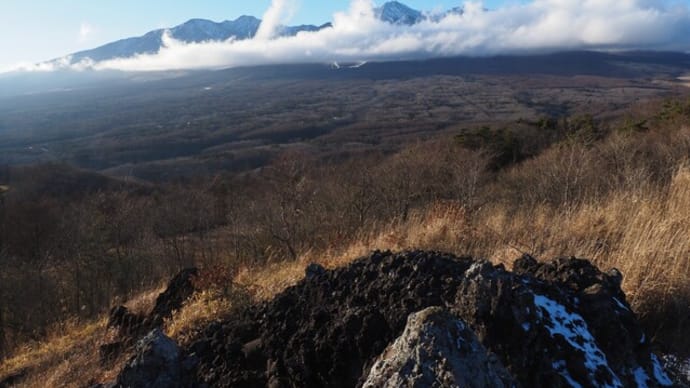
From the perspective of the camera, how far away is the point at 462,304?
2643 mm

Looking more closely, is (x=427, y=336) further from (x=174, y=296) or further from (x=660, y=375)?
(x=174, y=296)

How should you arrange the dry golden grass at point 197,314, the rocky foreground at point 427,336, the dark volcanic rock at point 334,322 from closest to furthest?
the rocky foreground at point 427,336 < the dark volcanic rock at point 334,322 < the dry golden grass at point 197,314

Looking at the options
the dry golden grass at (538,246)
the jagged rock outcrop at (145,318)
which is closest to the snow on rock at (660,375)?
the dry golden grass at (538,246)

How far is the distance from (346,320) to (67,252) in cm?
2197

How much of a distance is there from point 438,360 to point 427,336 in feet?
0.30

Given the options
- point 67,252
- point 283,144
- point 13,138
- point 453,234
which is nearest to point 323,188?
point 67,252

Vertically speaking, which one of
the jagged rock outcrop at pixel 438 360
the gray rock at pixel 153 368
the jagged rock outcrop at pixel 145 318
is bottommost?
the jagged rock outcrop at pixel 145 318

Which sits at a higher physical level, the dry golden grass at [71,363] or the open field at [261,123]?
the dry golden grass at [71,363]

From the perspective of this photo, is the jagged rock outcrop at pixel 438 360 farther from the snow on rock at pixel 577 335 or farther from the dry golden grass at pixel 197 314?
the dry golden grass at pixel 197 314

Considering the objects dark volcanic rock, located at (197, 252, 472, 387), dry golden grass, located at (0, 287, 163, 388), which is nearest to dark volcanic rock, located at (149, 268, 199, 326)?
dry golden grass, located at (0, 287, 163, 388)

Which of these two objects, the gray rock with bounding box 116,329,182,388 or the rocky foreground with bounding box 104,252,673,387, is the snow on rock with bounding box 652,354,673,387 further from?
the gray rock with bounding box 116,329,182,388

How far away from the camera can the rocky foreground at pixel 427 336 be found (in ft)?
6.50

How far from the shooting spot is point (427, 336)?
6.39 feet

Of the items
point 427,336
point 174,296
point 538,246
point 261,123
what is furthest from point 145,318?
point 261,123
